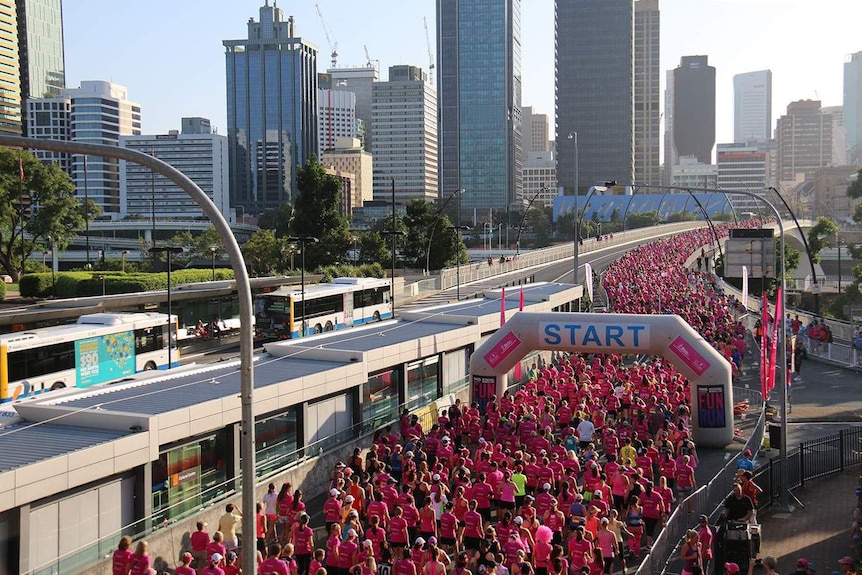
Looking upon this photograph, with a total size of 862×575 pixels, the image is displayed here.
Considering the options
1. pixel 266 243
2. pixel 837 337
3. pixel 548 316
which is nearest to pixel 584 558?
pixel 548 316

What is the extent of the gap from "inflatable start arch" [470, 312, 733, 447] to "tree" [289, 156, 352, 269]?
136 feet

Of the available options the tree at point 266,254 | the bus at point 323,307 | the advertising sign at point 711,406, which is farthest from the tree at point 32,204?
the advertising sign at point 711,406

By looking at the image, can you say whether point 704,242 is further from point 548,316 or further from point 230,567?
point 230,567

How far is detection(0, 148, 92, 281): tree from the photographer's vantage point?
58344 millimetres

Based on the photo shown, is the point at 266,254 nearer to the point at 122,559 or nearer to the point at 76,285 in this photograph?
the point at 76,285

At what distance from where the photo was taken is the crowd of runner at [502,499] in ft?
40.6

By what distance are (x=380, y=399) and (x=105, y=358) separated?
429 inches

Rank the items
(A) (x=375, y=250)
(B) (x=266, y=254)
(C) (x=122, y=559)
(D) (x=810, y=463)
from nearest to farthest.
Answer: (C) (x=122, y=559), (D) (x=810, y=463), (A) (x=375, y=250), (B) (x=266, y=254)

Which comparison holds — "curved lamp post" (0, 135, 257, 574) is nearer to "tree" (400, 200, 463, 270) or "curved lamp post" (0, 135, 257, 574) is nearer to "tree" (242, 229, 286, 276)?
"tree" (400, 200, 463, 270)

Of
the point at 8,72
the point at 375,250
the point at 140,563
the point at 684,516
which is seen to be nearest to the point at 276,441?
the point at 140,563

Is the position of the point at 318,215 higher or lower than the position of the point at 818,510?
higher

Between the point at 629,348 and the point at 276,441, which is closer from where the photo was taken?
the point at 276,441

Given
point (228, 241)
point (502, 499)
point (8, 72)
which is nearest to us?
point (228, 241)

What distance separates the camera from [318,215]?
→ 217ft
